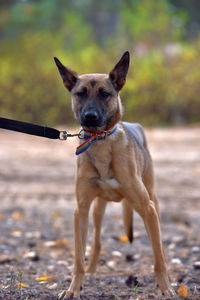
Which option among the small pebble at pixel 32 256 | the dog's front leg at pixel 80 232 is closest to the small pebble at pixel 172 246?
the small pebble at pixel 32 256

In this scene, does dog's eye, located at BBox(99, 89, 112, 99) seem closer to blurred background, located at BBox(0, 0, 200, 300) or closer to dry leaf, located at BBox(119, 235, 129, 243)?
blurred background, located at BBox(0, 0, 200, 300)

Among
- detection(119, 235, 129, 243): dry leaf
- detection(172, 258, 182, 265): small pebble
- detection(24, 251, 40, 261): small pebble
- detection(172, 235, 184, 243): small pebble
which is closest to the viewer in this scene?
detection(172, 258, 182, 265): small pebble

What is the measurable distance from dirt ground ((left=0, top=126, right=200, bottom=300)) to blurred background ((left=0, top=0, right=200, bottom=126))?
367 inches

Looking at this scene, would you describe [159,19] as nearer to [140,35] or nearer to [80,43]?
[140,35]

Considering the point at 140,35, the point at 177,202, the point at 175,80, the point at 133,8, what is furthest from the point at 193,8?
the point at 177,202

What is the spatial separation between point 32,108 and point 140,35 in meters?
8.01

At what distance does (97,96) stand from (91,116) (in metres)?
0.26

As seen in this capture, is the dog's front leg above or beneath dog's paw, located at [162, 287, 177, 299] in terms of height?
above

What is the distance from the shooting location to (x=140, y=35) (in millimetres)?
26328

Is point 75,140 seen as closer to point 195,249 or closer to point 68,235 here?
point 68,235

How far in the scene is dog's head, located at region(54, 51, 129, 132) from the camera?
12.7ft

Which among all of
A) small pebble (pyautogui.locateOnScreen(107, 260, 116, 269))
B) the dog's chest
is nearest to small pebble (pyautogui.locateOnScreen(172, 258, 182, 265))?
small pebble (pyautogui.locateOnScreen(107, 260, 116, 269))

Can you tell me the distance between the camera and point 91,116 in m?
3.80

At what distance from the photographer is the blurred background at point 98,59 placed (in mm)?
22469
